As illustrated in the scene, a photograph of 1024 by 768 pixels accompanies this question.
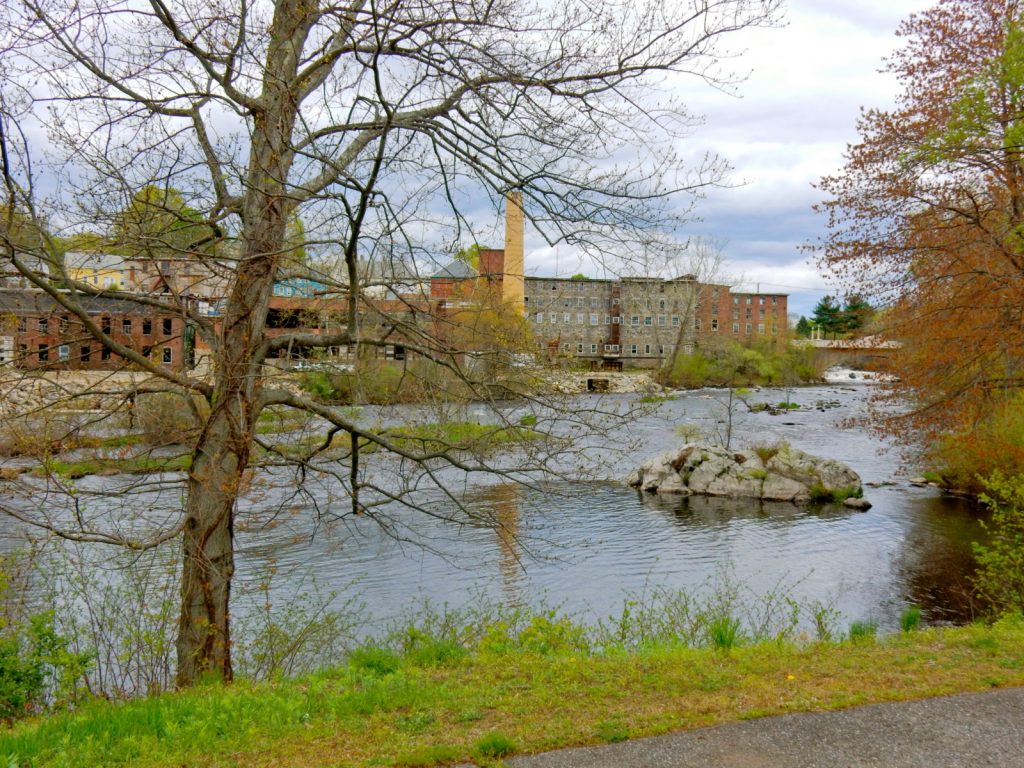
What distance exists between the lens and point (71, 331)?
288 inches

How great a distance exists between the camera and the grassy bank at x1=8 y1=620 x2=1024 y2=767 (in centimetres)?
459

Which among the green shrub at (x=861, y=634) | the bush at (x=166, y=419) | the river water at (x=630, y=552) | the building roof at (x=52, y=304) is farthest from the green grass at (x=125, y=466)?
the green shrub at (x=861, y=634)

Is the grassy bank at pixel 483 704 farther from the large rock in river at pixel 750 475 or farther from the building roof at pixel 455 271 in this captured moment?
the large rock in river at pixel 750 475

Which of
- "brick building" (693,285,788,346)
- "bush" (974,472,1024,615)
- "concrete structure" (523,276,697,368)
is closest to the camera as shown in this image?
"concrete structure" (523,276,697,368)

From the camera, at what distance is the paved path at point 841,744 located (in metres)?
4.29

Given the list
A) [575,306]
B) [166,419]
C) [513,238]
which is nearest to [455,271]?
[513,238]

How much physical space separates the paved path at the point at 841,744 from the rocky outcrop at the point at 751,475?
2121 centimetres

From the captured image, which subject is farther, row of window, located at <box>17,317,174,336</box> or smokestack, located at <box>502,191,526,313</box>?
smokestack, located at <box>502,191,526,313</box>

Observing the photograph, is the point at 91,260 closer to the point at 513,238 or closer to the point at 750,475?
the point at 513,238

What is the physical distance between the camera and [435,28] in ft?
22.1

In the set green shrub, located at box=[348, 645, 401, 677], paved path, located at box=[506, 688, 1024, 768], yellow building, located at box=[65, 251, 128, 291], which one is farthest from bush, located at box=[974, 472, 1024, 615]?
yellow building, located at box=[65, 251, 128, 291]

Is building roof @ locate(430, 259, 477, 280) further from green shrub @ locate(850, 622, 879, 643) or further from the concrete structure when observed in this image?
green shrub @ locate(850, 622, 879, 643)

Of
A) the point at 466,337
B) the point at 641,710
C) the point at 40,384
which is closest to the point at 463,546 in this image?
the point at 466,337

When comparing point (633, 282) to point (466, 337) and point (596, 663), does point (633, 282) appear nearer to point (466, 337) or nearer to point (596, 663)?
point (466, 337)
